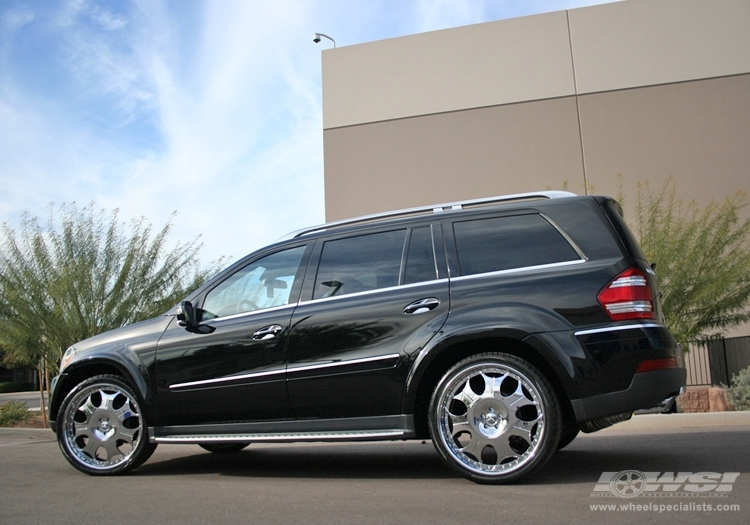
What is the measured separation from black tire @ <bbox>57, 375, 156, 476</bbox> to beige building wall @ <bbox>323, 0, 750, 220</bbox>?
18.1 m

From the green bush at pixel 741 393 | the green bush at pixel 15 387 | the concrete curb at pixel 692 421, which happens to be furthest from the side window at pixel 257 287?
the green bush at pixel 15 387

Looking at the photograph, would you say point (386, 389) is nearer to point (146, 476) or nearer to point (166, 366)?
point (166, 366)

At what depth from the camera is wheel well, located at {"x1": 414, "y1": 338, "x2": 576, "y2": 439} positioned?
4.55 m

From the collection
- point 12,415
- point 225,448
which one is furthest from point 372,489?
point 12,415

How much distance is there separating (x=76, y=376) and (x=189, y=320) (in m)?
1.25

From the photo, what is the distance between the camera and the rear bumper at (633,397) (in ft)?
14.1

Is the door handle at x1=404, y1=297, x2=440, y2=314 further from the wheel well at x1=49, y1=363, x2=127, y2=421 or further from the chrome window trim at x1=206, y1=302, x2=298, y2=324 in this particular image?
the wheel well at x1=49, y1=363, x2=127, y2=421

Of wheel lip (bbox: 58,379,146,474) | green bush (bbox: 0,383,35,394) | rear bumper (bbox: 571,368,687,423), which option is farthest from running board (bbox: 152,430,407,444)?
green bush (bbox: 0,383,35,394)

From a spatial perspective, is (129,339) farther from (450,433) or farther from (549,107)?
(549,107)

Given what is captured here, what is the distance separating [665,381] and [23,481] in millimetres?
4668

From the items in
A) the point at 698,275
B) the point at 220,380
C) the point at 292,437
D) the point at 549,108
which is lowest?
the point at 292,437

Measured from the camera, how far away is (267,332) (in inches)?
208

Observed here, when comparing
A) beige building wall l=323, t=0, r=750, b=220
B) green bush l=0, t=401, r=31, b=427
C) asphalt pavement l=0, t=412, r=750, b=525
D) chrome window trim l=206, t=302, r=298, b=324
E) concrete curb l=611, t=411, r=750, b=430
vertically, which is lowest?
concrete curb l=611, t=411, r=750, b=430

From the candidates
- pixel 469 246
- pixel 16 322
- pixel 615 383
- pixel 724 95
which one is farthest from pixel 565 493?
pixel 724 95
